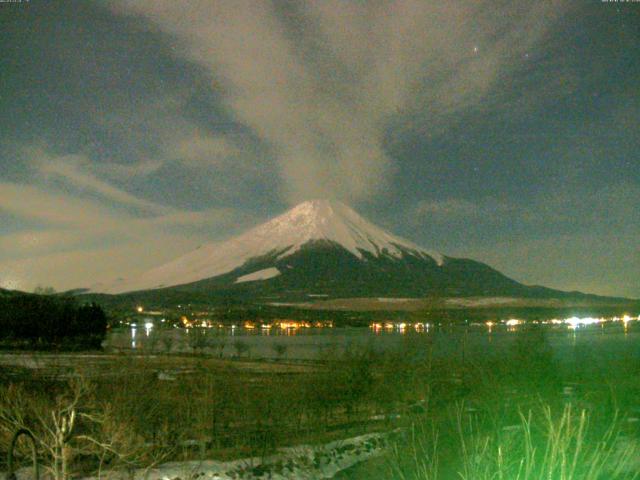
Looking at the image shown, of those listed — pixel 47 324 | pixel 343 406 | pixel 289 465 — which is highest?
pixel 47 324

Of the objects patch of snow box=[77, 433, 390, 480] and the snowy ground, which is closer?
the snowy ground

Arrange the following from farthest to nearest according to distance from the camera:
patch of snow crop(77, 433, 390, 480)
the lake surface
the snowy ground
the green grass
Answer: the lake surface → patch of snow crop(77, 433, 390, 480) → the snowy ground → the green grass

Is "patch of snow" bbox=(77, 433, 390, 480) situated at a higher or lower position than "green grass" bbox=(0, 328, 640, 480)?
lower

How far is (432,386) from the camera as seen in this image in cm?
2866

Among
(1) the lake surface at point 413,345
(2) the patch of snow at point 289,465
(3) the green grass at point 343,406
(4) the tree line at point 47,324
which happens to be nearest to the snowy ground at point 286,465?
(2) the patch of snow at point 289,465

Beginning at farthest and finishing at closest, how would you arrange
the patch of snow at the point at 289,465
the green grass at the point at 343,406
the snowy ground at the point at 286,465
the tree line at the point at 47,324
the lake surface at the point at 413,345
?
the tree line at the point at 47,324
the lake surface at the point at 413,345
the patch of snow at the point at 289,465
the snowy ground at the point at 286,465
the green grass at the point at 343,406

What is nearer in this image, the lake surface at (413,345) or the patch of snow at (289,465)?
the patch of snow at (289,465)

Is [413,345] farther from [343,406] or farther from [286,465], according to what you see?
[286,465]

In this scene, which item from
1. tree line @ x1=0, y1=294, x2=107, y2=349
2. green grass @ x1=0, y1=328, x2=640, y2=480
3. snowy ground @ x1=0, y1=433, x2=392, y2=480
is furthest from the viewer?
tree line @ x1=0, y1=294, x2=107, y2=349

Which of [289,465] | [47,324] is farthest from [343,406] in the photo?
[47,324]

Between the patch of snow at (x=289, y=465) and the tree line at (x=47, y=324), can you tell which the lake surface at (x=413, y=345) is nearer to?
the tree line at (x=47, y=324)

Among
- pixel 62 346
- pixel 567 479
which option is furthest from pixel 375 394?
pixel 62 346

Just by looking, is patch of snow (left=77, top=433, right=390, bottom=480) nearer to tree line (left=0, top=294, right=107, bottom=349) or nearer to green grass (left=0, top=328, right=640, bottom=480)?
green grass (left=0, top=328, right=640, bottom=480)

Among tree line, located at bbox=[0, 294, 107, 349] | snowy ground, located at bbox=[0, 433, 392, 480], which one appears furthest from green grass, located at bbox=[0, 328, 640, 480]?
tree line, located at bbox=[0, 294, 107, 349]
